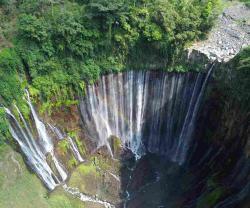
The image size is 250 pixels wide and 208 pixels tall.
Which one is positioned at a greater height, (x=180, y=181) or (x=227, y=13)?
(x=227, y=13)

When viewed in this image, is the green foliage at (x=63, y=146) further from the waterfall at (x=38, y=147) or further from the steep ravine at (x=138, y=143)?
the waterfall at (x=38, y=147)

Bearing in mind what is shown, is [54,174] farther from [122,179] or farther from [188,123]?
[188,123]

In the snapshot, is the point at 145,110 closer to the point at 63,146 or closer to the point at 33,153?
the point at 63,146

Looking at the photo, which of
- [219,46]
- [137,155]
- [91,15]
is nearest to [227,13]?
[219,46]

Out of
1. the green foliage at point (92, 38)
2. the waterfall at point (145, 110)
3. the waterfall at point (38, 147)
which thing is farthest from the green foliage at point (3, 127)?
the waterfall at point (145, 110)

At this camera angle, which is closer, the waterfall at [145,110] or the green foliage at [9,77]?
the green foliage at [9,77]

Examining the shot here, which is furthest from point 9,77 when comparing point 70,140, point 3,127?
point 70,140
